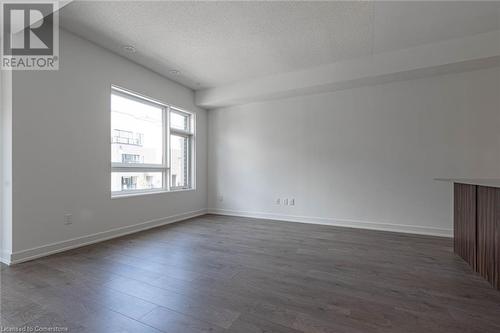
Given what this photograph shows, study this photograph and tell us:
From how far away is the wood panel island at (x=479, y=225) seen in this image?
2.03m

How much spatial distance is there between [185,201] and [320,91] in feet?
11.8

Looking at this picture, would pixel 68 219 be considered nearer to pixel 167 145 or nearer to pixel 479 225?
pixel 167 145

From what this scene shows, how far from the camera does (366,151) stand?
4.29 m

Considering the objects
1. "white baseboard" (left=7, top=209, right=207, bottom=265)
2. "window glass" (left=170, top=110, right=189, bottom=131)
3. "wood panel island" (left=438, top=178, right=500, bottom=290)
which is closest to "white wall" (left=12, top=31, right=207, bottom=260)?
"white baseboard" (left=7, top=209, right=207, bottom=265)

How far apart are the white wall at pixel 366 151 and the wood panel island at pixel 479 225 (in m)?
1.05

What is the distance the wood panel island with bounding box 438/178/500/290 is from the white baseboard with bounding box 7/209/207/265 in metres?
4.45

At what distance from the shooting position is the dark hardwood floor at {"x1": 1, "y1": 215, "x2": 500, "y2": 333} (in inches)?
63.5

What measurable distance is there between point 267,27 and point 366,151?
9.00 ft

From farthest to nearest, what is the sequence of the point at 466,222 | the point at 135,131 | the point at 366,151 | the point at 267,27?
the point at 366,151, the point at 135,131, the point at 267,27, the point at 466,222

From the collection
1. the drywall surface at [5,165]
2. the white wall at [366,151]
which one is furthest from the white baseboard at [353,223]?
the drywall surface at [5,165]

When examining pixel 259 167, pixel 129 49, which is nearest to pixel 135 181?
pixel 129 49

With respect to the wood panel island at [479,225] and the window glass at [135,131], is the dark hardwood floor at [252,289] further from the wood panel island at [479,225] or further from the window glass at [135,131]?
the window glass at [135,131]

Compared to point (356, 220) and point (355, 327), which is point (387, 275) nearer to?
point (355, 327)

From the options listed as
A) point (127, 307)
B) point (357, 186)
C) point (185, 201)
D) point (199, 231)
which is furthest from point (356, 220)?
point (127, 307)
